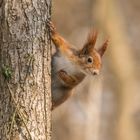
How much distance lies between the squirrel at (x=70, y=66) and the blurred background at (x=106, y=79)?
7.53m

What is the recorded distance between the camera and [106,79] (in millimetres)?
16406

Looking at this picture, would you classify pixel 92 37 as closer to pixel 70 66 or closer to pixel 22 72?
pixel 70 66

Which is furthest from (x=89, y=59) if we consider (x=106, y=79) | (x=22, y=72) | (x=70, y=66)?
(x=106, y=79)

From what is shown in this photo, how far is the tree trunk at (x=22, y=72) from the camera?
5734mm

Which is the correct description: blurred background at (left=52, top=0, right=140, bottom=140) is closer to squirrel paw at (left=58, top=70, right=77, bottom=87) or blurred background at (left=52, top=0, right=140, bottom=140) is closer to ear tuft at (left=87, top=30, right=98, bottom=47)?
squirrel paw at (left=58, top=70, right=77, bottom=87)

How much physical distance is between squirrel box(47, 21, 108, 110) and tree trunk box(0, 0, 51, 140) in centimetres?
67

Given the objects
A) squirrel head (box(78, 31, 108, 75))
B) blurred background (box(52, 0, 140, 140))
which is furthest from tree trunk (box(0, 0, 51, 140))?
blurred background (box(52, 0, 140, 140))

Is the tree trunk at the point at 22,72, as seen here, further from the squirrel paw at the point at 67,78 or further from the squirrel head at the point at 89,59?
the squirrel head at the point at 89,59

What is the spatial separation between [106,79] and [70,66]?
31.8 feet

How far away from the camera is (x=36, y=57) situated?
19.0ft

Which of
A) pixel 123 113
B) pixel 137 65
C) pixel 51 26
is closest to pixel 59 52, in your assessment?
pixel 51 26

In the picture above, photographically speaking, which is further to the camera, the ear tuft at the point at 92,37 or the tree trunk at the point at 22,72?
the ear tuft at the point at 92,37

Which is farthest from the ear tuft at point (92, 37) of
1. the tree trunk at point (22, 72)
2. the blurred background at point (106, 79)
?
the blurred background at point (106, 79)

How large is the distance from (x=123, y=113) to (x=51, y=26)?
8.95 m
